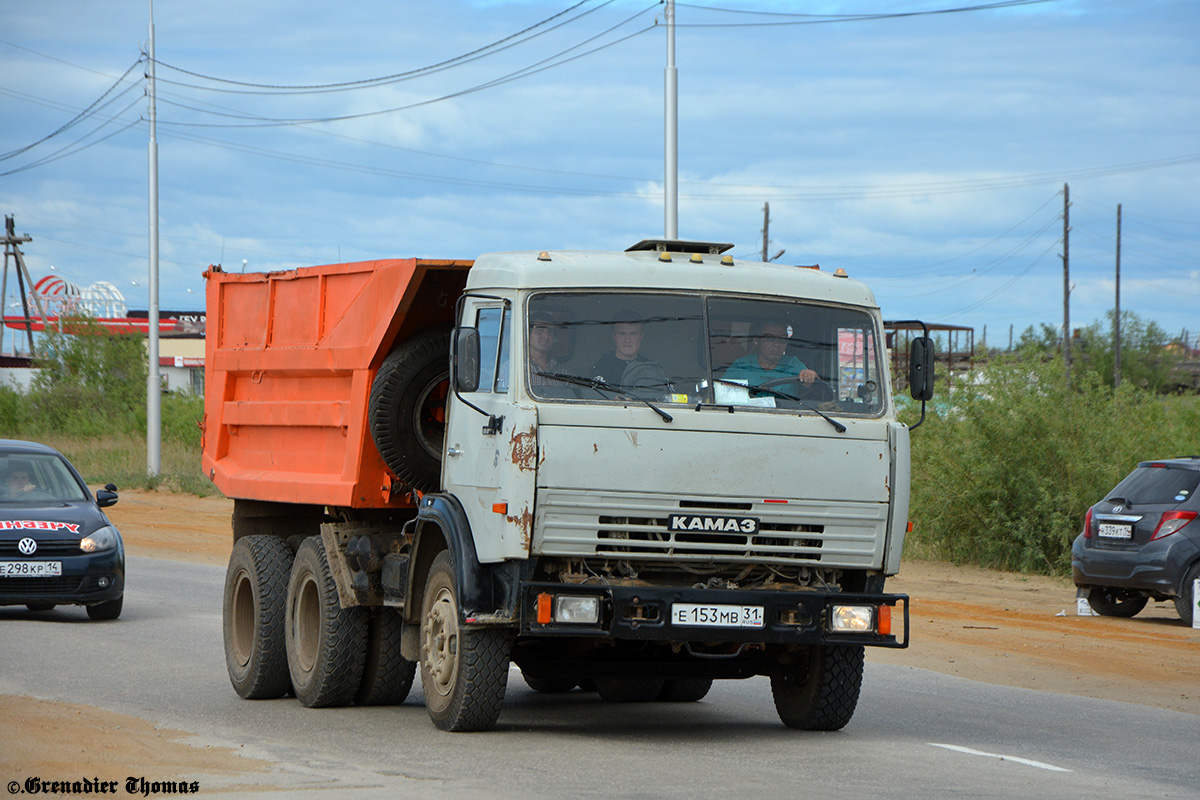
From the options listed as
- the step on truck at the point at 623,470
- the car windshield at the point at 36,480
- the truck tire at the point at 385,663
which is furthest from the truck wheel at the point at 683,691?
the car windshield at the point at 36,480

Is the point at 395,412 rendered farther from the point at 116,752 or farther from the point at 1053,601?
the point at 1053,601

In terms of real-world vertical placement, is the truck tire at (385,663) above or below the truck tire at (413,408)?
below

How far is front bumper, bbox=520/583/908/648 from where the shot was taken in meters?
7.67

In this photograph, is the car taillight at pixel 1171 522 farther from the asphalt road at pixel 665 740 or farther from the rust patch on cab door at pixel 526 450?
the rust patch on cab door at pixel 526 450

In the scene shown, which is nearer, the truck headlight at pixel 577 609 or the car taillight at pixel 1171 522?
the truck headlight at pixel 577 609

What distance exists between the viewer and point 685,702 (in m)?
10.8

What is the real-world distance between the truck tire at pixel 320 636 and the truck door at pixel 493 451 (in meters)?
1.58

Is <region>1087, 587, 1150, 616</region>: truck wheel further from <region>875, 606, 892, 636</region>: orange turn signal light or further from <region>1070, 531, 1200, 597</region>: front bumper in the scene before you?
<region>875, 606, 892, 636</region>: orange turn signal light

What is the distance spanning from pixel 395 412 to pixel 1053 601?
11848mm

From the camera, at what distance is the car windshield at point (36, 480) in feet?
49.2

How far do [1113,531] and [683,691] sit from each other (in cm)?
746

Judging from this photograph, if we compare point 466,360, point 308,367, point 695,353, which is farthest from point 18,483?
Result: point 695,353

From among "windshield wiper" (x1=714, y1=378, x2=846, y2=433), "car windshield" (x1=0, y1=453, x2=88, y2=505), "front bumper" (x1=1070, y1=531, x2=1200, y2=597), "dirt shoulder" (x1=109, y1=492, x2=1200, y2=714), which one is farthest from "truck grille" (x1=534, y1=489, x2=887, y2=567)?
"car windshield" (x1=0, y1=453, x2=88, y2=505)

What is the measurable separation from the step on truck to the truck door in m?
0.02
